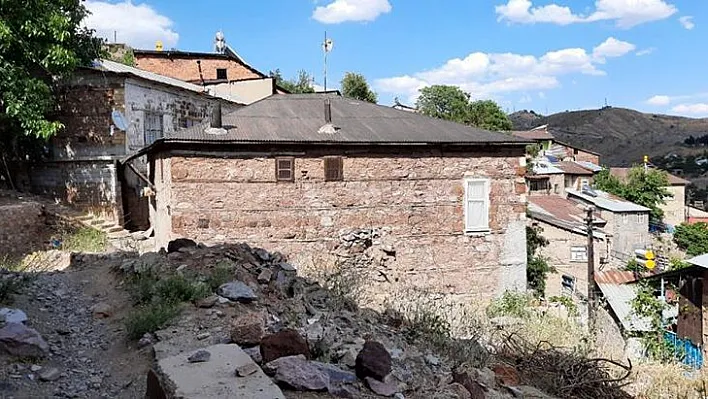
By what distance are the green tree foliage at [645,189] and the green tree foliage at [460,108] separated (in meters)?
9.66

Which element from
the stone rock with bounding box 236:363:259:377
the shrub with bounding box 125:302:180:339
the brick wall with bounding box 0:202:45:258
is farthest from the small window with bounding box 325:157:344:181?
the stone rock with bounding box 236:363:259:377

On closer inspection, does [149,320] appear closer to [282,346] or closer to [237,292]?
[237,292]

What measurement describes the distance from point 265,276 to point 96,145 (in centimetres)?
1041

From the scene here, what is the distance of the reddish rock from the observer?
5.39m

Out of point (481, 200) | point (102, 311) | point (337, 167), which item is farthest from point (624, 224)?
point (102, 311)

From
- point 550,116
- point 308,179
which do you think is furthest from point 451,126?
Answer: point 550,116

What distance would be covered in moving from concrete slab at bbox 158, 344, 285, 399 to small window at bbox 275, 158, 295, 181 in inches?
340

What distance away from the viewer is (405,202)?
42.4 feet

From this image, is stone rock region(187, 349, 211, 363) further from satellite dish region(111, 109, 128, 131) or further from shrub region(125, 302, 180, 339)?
satellite dish region(111, 109, 128, 131)

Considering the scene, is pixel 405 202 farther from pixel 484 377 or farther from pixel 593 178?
pixel 593 178

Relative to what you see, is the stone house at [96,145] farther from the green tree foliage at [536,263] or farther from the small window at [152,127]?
the green tree foliage at [536,263]

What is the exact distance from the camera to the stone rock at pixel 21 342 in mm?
4316

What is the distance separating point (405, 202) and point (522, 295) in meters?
3.97

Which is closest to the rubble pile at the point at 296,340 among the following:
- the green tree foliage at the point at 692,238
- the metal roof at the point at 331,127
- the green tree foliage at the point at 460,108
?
the metal roof at the point at 331,127
